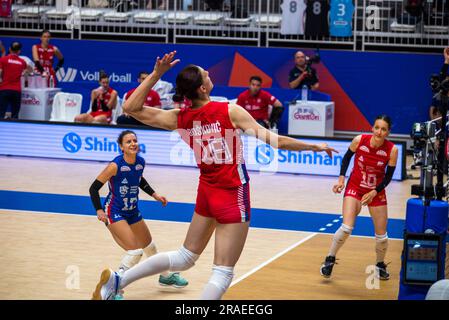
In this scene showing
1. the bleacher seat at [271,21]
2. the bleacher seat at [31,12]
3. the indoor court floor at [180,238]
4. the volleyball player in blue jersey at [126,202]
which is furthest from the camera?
the bleacher seat at [31,12]

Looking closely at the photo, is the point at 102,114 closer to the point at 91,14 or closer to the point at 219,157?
the point at 91,14

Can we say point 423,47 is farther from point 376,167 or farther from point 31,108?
point 376,167

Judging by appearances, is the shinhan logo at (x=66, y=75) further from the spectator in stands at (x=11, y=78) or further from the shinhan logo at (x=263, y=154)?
the shinhan logo at (x=263, y=154)

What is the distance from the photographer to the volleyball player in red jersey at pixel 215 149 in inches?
272

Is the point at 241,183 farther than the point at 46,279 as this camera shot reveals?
No

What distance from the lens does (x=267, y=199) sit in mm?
14172

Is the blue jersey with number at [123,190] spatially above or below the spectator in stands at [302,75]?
below

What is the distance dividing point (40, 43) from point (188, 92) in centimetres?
1431

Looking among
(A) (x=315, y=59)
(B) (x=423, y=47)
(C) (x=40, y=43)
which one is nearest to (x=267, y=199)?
(A) (x=315, y=59)

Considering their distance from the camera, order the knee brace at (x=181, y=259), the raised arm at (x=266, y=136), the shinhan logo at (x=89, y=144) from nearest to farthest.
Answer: the raised arm at (x=266, y=136) → the knee brace at (x=181, y=259) → the shinhan logo at (x=89, y=144)

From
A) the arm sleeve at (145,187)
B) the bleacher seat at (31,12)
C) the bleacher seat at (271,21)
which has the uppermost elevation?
the bleacher seat at (31,12)

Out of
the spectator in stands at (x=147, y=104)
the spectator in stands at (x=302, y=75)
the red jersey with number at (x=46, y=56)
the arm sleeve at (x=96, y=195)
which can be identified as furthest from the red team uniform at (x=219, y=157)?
the red jersey with number at (x=46, y=56)

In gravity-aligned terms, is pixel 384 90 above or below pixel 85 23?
below

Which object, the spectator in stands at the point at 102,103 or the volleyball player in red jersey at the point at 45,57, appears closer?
the spectator in stands at the point at 102,103
